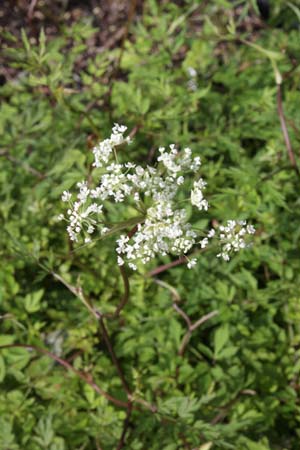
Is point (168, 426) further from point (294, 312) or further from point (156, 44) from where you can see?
point (156, 44)

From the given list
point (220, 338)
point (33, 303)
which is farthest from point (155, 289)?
point (33, 303)

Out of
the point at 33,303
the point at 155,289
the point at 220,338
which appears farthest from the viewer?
the point at 155,289

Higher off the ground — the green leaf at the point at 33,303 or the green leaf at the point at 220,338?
the green leaf at the point at 33,303

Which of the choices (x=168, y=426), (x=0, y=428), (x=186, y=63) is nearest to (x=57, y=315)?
(x=0, y=428)

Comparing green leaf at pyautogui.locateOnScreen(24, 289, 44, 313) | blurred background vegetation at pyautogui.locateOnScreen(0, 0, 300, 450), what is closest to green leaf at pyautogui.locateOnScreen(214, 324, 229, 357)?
blurred background vegetation at pyautogui.locateOnScreen(0, 0, 300, 450)

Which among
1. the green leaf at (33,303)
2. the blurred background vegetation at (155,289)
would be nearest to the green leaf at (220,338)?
the blurred background vegetation at (155,289)

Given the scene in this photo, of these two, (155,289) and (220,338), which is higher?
(155,289)

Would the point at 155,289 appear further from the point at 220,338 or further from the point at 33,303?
the point at 33,303

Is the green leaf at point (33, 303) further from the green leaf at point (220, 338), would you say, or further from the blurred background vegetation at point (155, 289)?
the green leaf at point (220, 338)

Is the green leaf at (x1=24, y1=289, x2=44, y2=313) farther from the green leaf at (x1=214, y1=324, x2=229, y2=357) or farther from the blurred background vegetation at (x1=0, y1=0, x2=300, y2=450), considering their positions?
the green leaf at (x1=214, y1=324, x2=229, y2=357)
